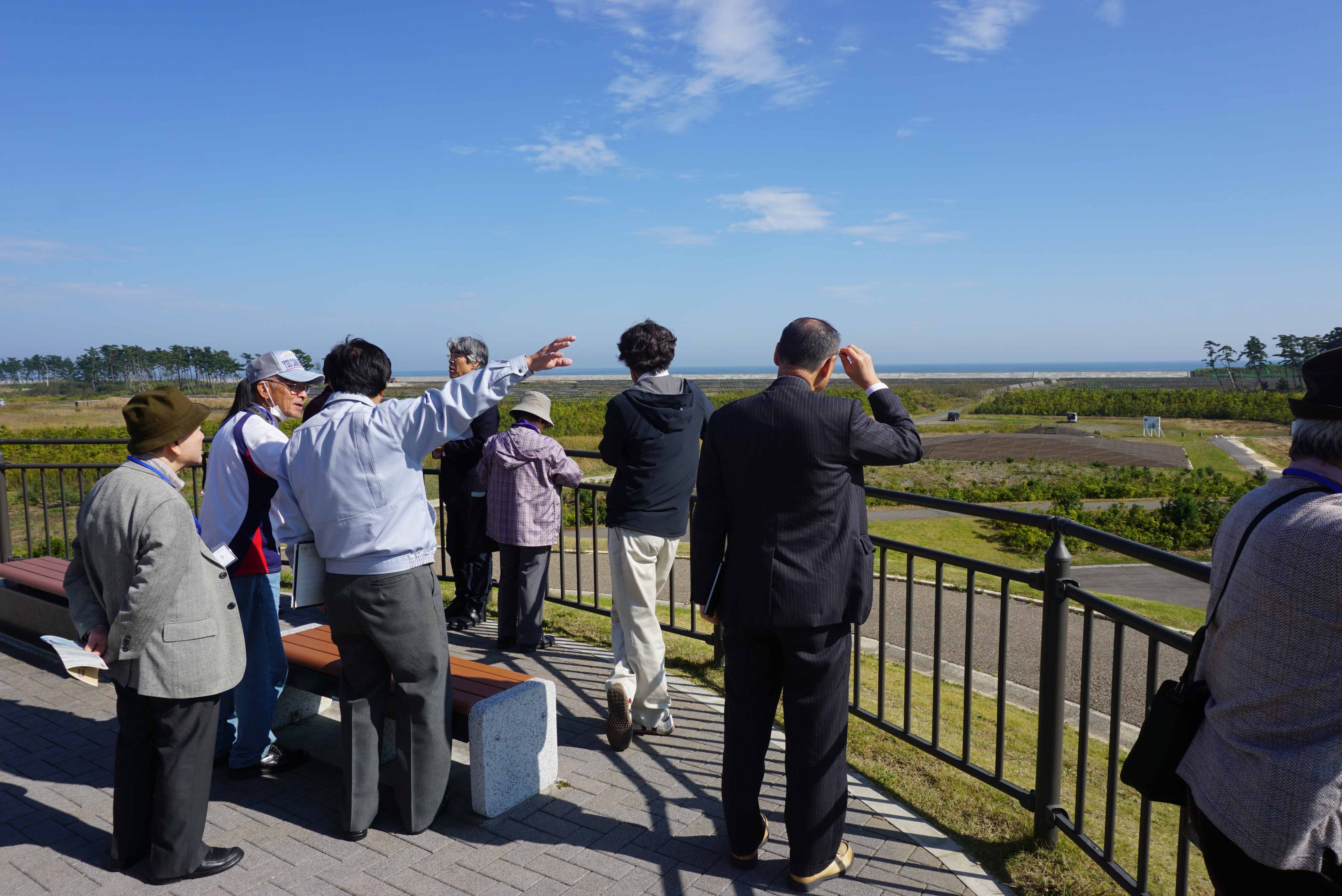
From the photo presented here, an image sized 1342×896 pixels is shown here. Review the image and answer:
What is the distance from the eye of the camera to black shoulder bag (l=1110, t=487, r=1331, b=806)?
1819mm

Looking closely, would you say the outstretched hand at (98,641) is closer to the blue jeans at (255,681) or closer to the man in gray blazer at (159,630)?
the man in gray blazer at (159,630)

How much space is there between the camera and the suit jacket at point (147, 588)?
268 cm

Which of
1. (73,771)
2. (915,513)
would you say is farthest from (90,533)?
(915,513)

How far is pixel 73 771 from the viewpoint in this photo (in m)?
3.68

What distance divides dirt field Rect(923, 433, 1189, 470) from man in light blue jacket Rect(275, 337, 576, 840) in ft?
101

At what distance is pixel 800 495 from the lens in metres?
2.57

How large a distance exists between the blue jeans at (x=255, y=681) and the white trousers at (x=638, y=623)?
1.48 metres

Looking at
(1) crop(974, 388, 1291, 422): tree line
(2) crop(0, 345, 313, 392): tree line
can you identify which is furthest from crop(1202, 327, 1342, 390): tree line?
(2) crop(0, 345, 313, 392): tree line

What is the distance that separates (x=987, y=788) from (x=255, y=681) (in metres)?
3.19

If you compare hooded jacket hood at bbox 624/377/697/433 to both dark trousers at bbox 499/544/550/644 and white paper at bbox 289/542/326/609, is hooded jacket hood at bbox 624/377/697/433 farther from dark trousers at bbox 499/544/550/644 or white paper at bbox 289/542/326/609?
dark trousers at bbox 499/544/550/644

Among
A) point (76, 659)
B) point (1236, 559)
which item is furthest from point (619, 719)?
point (1236, 559)

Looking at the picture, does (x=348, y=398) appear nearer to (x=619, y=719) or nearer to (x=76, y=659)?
(x=76, y=659)

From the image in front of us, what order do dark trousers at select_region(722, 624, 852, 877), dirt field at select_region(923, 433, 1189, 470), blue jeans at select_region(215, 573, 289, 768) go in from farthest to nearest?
1. dirt field at select_region(923, 433, 1189, 470)
2. blue jeans at select_region(215, 573, 289, 768)
3. dark trousers at select_region(722, 624, 852, 877)

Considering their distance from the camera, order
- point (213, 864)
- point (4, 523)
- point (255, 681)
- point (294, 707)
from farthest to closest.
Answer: point (4, 523) → point (294, 707) → point (255, 681) → point (213, 864)
